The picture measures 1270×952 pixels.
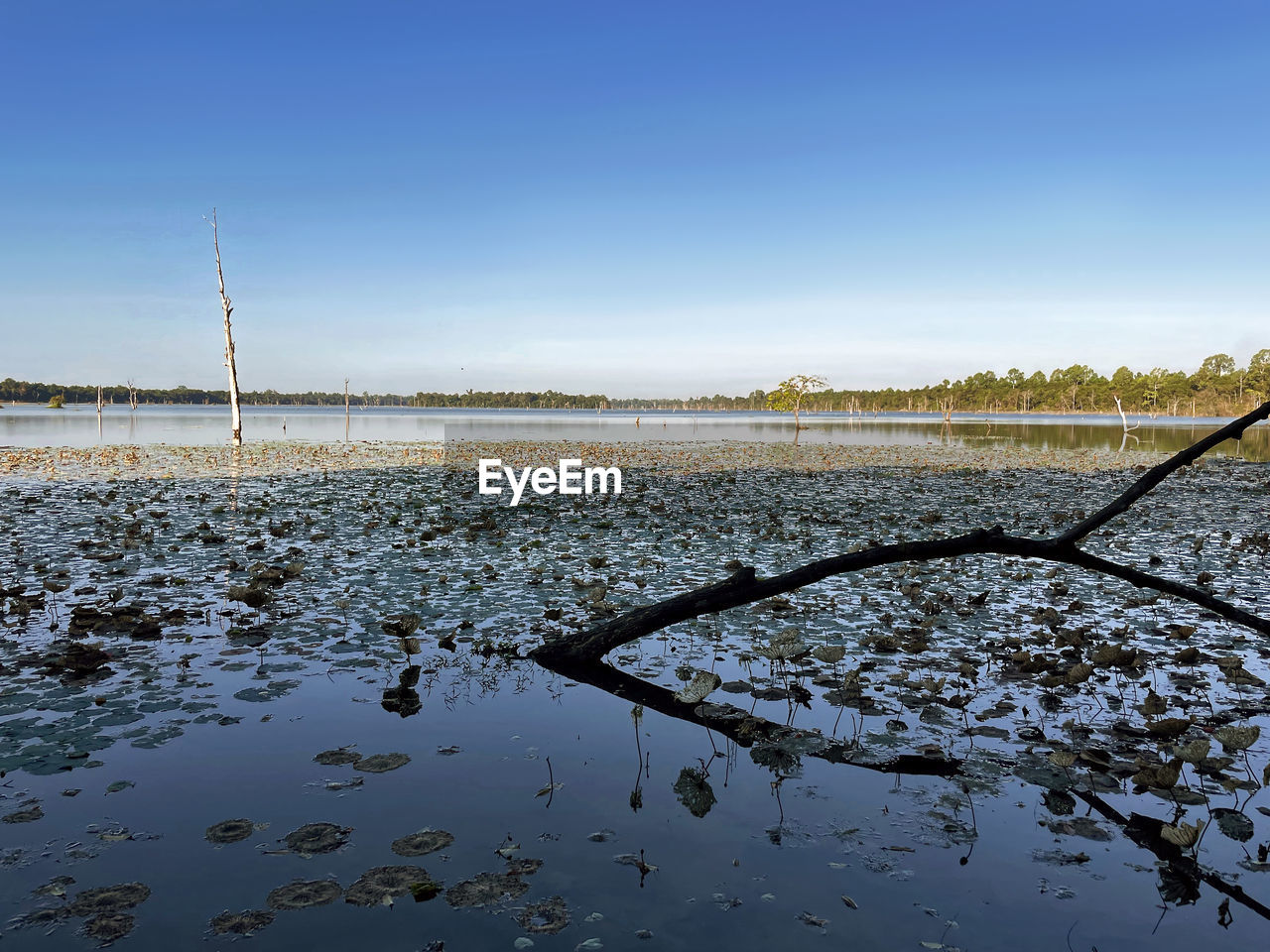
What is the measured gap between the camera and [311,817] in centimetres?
406

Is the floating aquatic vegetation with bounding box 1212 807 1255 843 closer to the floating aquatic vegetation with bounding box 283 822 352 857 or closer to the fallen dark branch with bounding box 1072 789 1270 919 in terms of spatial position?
the fallen dark branch with bounding box 1072 789 1270 919

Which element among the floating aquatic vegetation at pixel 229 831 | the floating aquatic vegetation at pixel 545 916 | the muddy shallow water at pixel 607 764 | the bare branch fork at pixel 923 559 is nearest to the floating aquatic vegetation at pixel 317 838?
the muddy shallow water at pixel 607 764

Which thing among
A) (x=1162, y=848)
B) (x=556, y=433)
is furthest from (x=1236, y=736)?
(x=556, y=433)

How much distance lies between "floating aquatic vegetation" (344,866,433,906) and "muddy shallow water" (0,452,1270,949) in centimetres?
1

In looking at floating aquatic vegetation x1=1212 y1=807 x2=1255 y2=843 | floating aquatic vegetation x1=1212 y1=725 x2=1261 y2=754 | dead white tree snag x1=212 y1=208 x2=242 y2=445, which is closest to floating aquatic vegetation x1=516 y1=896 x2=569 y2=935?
floating aquatic vegetation x1=1212 y1=807 x2=1255 y2=843

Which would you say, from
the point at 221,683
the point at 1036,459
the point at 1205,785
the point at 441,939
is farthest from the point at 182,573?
the point at 1036,459

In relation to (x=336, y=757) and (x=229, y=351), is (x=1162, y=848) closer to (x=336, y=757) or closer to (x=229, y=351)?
(x=336, y=757)

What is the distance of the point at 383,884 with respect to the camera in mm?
3449

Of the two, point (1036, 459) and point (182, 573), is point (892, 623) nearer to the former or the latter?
point (182, 573)

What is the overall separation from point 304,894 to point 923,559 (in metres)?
4.55

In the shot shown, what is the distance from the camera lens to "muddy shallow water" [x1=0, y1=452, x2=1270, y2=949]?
10.8 ft

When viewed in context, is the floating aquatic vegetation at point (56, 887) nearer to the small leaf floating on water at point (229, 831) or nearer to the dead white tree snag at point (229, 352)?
the small leaf floating on water at point (229, 831)

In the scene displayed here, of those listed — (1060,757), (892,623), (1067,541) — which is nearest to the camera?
(1060,757)

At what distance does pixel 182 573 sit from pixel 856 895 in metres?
10.1
